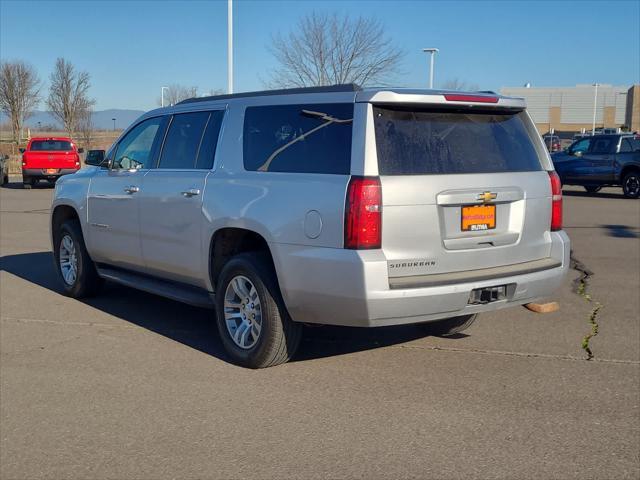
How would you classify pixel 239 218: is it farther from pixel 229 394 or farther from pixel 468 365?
pixel 468 365

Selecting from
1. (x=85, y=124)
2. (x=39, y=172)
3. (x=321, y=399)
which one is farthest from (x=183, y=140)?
(x=85, y=124)

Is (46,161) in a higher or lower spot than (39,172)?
higher

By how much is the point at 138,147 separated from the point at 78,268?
5.15ft

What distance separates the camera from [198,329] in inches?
267

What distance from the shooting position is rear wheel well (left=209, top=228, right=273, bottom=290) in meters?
5.75

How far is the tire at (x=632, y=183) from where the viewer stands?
2170 centimetres

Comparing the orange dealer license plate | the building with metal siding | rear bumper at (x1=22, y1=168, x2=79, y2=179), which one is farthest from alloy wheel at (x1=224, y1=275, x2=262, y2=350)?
the building with metal siding

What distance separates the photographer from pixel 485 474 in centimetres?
384

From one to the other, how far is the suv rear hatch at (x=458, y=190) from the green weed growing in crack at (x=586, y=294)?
1169 millimetres

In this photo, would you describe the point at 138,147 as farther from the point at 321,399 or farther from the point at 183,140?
the point at 321,399

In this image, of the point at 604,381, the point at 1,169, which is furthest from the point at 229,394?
the point at 1,169

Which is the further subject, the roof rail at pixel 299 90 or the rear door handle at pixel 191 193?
the rear door handle at pixel 191 193

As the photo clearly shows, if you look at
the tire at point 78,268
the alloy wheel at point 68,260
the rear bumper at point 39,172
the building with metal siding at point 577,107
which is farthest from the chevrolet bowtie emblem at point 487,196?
the building with metal siding at point 577,107

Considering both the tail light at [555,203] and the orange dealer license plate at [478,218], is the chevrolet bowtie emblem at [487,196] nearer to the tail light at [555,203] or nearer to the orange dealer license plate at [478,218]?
the orange dealer license plate at [478,218]
